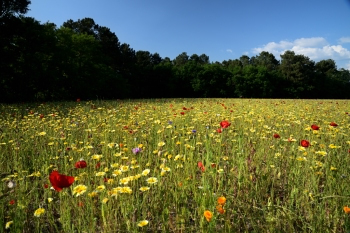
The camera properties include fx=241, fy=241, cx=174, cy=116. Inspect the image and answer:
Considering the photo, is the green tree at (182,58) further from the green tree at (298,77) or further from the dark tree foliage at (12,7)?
the dark tree foliage at (12,7)

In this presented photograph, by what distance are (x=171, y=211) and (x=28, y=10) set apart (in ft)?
68.8

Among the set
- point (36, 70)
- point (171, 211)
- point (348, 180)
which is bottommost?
point (171, 211)

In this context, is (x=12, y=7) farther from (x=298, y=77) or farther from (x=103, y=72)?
(x=298, y=77)

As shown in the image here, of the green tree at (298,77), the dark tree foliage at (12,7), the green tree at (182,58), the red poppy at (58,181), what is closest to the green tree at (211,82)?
the green tree at (298,77)

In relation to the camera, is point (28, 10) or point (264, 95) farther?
point (264, 95)

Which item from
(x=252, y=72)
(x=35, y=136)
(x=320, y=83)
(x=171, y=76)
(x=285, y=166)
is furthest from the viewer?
(x=320, y=83)

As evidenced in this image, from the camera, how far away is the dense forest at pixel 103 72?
1712 cm

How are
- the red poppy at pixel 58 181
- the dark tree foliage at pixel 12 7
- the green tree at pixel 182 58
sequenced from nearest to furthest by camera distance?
1. the red poppy at pixel 58 181
2. the dark tree foliage at pixel 12 7
3. the green tree at pixel 182 58

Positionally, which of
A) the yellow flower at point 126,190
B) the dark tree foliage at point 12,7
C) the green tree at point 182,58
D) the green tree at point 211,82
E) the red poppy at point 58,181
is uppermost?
the green tree at point 182,58

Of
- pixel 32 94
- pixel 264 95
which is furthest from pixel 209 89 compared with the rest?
pixel 32 94

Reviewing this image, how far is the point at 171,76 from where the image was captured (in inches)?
1689

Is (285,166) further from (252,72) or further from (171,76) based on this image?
(252,72)

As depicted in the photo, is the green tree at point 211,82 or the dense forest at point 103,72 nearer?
the dense forest at point 103,72

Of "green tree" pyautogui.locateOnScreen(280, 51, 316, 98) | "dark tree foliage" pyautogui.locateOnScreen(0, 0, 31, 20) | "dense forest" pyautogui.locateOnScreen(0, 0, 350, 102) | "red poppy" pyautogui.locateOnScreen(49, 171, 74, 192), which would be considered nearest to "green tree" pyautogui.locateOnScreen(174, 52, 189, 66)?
"dense forest" pyautogui.locateOnScreen(0, 0, 350, 102)
